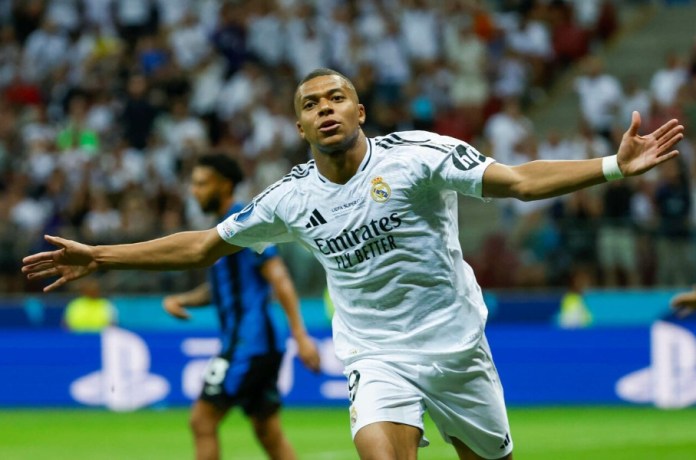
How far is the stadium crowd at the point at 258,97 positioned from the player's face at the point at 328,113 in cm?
1062

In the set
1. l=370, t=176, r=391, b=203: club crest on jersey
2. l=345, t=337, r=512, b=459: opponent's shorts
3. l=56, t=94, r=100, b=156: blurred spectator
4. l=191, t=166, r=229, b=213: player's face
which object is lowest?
l=345, t=337, r=512, b=459: opponent's shorts

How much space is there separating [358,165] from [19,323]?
11.9 m

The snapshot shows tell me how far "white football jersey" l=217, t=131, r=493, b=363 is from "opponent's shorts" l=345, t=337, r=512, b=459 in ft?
0.25

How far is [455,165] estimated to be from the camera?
610cm

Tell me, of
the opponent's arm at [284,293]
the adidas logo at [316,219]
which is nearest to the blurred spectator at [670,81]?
the opponent's arm at [284,293]

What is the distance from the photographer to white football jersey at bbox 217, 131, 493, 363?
630 centimetres

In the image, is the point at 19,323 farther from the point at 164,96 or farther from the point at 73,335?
the point at 164,96

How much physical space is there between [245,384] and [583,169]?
3.71 meters

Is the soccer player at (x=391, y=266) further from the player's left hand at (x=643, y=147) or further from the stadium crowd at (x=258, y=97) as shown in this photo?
the stadium crowd at (x=258, y=97)

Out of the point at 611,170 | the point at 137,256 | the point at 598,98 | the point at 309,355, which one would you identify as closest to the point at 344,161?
Answer: the point at 137,256

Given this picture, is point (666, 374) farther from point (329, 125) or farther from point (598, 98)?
point (329, 125)

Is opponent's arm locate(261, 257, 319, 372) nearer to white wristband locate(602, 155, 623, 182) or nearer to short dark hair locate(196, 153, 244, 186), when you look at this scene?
short dark hair locate(196, 153, 244, 186)

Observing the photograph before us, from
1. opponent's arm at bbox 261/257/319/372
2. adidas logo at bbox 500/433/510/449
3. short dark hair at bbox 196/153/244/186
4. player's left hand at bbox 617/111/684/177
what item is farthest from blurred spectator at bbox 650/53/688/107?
player's left hand at bbox 617/111/684/177

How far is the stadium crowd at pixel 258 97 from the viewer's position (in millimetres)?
17812
